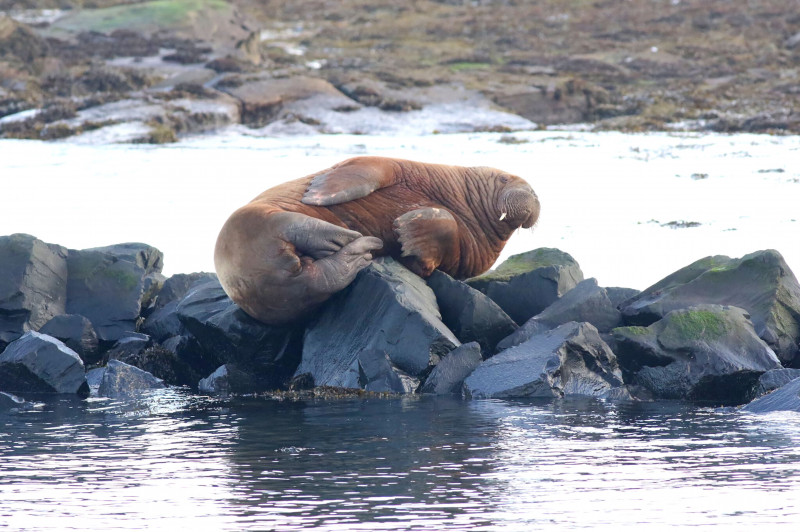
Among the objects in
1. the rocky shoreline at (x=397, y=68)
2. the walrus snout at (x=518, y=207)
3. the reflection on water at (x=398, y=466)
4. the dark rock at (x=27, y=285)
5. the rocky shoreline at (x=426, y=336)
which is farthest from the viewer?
the rocky shoreline at (x=397, y=68)

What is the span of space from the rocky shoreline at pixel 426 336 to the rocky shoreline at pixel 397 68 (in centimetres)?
1318

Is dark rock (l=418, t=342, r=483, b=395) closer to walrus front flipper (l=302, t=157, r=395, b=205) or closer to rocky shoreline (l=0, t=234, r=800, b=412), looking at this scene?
rocky shoreline (l=0, t=234, r=800, b=412)

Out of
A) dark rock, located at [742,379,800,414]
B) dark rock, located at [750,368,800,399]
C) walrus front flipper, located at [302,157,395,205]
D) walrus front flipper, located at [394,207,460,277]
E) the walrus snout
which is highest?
walrus front flipper, located at [302,157,395,205]

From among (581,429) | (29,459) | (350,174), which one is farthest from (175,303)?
(581,429)

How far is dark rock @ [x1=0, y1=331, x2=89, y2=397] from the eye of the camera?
8414 mm

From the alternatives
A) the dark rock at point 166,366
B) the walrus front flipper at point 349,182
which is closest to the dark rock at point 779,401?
the walrus front flipper at point 349,182

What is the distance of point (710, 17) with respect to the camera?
135 feet

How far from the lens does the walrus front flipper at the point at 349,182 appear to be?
8.47 m

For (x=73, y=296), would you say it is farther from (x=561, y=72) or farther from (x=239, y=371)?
(x=561, y=72)

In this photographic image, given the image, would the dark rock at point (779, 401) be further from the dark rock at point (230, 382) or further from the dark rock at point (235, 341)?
the dark rock at point (230, 382)

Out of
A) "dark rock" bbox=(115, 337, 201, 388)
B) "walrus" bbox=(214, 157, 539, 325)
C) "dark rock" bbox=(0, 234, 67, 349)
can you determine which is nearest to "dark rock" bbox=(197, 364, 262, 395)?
"dark rock" bbox=(115, 337, 201, 388)

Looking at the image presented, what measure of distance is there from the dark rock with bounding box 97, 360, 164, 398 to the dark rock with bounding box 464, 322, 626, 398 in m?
2.62

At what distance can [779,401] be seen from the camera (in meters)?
7.26

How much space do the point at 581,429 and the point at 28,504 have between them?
3.28 m
